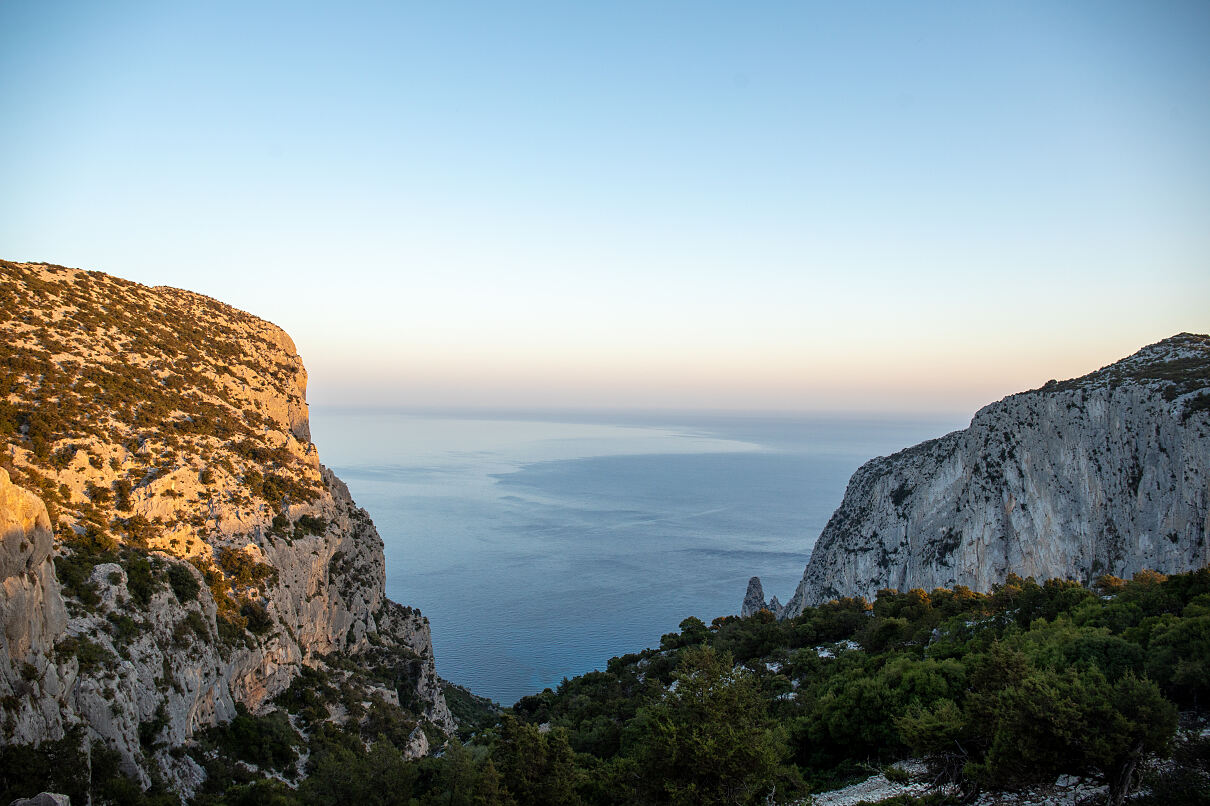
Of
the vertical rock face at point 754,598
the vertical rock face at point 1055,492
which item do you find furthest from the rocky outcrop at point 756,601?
the vertical rock face at point 1055,492

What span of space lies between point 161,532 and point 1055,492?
211 feet

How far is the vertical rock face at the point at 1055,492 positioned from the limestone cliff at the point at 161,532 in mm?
50244

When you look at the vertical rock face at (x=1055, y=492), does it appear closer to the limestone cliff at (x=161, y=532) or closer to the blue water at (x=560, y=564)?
the blue water at (x=560, y=564)

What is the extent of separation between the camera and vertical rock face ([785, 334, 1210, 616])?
137ft

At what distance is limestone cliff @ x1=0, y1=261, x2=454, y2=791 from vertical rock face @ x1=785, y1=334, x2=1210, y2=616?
165 feet

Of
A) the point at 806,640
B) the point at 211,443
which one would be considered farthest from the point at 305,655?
the point at 806,640

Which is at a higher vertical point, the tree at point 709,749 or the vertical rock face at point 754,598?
the tree at point 709,749

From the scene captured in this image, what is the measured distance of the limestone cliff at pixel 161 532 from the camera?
50.9 ft

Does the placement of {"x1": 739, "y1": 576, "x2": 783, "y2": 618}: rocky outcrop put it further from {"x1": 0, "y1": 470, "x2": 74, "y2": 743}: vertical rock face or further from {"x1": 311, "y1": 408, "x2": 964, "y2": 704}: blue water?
{"x1": 0, "y1": 470, "x2": 74, "y2": 743}: vertical rock face

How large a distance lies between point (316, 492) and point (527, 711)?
67.8ft

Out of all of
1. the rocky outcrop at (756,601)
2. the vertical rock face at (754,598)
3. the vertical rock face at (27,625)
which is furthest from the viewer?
the vertical rock face at (754,598)

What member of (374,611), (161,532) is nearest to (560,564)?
(374,611)

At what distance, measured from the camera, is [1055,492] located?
5166 centimetres

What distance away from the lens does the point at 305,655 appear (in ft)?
102
